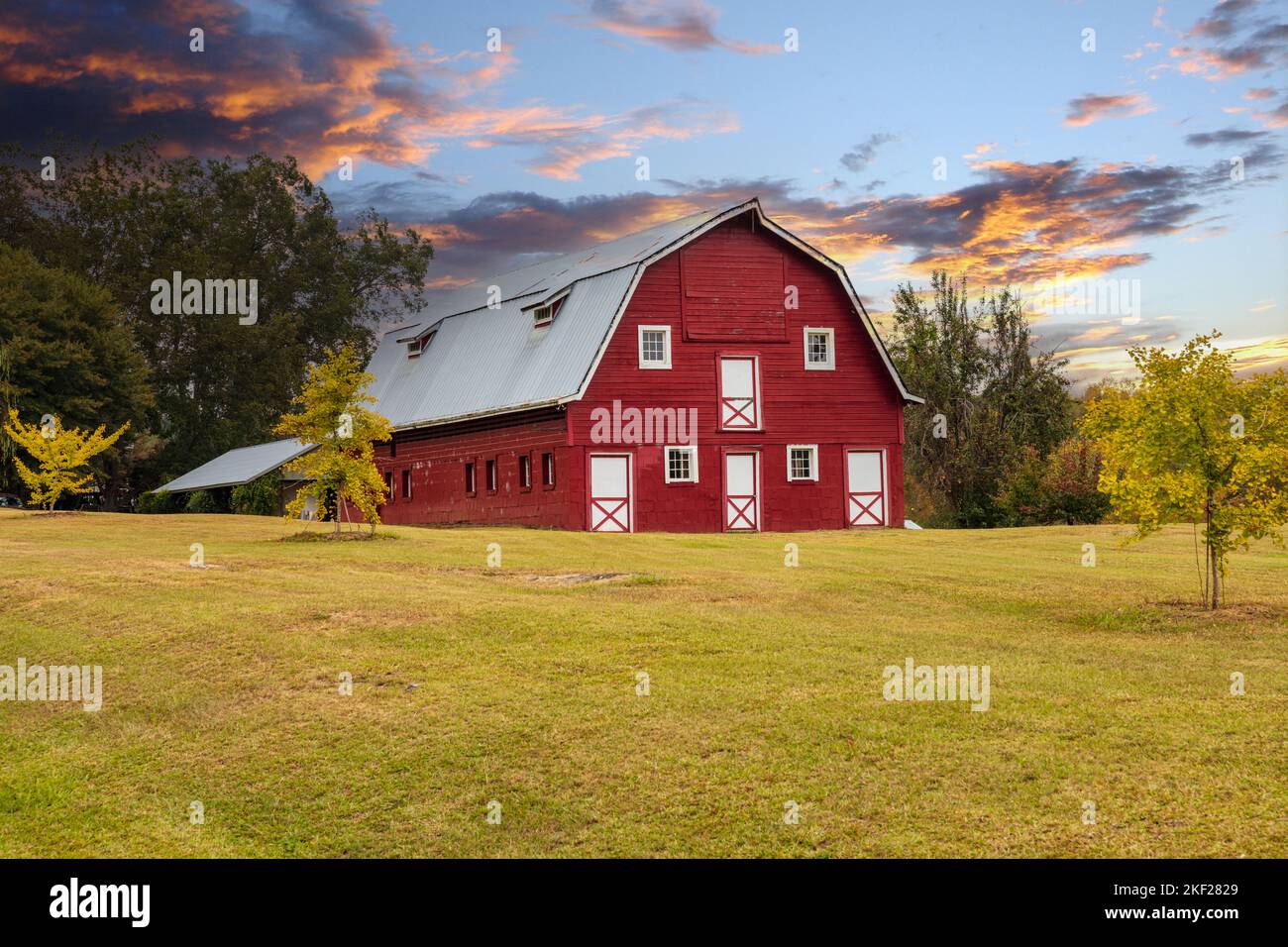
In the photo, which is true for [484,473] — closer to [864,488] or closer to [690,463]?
[690,463]

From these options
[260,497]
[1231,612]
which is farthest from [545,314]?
[1231,612]

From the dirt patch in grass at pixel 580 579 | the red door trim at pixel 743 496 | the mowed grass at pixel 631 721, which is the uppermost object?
the red door trim at pixel 743 496

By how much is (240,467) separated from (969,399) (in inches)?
1334

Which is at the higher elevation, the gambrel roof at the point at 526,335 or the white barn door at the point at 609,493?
the gambrel roof at the point at 526,335

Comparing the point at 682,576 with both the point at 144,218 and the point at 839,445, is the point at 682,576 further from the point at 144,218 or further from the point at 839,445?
the point at 144,218

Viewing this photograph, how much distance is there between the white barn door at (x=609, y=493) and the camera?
121 ft

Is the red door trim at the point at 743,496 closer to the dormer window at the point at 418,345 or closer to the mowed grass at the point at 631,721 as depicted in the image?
the dormer window at the point at 418,345

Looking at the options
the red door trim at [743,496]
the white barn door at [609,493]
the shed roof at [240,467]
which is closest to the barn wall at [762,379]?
the red door trim at [743,496]

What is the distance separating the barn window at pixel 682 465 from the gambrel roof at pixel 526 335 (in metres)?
3.79

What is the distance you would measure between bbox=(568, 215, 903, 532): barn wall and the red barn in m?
0.04

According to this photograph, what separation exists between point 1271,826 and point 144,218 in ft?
227

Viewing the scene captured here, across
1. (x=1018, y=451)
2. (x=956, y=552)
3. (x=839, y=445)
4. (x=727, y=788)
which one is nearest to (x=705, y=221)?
(x=839, y=445)

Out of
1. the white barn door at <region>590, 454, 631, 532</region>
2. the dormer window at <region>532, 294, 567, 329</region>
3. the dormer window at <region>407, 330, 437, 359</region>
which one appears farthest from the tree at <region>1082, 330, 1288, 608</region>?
the dormer window at <region>407, 330, 437, 359</region>

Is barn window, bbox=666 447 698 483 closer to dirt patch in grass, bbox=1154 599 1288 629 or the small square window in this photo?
the small square window
